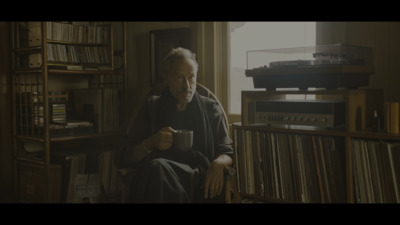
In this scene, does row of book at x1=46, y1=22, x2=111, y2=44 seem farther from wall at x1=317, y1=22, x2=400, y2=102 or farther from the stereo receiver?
wall at x1=317, y1=22, x2=400, y2=102

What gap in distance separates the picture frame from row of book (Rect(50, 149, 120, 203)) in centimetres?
65

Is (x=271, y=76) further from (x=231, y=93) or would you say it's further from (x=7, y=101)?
(x=7, y=101)

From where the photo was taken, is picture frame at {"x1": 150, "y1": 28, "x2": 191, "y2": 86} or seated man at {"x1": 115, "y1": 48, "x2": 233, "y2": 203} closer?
seated man at {"x1": 115, "y1": 48, "x2": 233, "y2": 203}

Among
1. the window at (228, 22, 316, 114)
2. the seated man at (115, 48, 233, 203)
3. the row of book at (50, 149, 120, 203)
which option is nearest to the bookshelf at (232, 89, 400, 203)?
the seated man at (115, 48, 233, 203)

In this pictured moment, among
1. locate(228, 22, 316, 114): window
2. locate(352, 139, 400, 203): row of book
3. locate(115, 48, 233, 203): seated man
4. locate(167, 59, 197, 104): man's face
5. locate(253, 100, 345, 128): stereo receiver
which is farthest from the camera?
locate(228, 22, 316, 114): window

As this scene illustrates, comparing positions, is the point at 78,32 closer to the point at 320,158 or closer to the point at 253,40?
the point at 253,40

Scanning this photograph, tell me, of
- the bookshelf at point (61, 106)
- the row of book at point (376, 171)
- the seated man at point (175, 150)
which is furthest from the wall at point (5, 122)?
the row of book at point (376, 171)

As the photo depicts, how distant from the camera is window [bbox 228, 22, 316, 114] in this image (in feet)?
8.09

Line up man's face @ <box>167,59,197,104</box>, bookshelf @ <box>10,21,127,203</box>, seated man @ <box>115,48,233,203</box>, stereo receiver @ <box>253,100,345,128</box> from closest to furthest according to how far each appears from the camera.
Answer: stereo receiver @ <box>253,100,345,128</box> → seated man @ <box>115,48,233,203</box> → man's face @ <box>167,59,197,104</box> → bookshelf @ <box>10,21,127,203</box>

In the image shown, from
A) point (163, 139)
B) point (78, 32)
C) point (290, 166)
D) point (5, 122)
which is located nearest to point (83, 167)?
point (5, 122)

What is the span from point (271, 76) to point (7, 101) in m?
2.01

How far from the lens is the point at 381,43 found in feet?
6.81

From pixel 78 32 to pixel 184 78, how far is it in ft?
3.85
